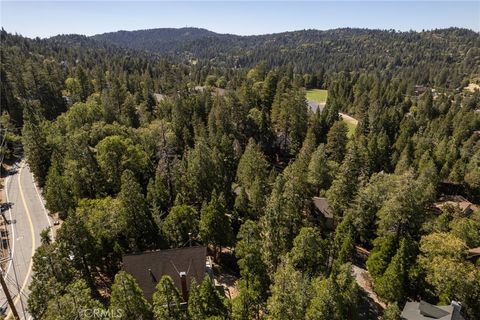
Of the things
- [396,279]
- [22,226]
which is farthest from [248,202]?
[22,226]

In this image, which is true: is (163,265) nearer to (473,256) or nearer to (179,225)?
(179,225)

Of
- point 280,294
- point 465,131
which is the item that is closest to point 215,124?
point 280,294

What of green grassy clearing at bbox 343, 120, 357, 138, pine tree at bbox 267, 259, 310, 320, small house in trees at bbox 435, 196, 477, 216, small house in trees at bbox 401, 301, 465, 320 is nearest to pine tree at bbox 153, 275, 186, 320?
pine tree at bbox 267, 259, 310, 320

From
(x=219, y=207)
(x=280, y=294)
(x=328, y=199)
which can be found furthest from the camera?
(x=328, y=199)

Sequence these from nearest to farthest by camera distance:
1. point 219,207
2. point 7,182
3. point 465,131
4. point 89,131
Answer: point 219,207 < point 7,182 < point 89,131 < point 465,131

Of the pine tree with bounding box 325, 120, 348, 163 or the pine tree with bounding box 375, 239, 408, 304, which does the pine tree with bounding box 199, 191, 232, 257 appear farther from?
the pine tree with bounding box 325, 120, 348, 163

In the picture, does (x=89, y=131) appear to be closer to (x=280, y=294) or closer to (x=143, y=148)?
(x=143, y=148)
